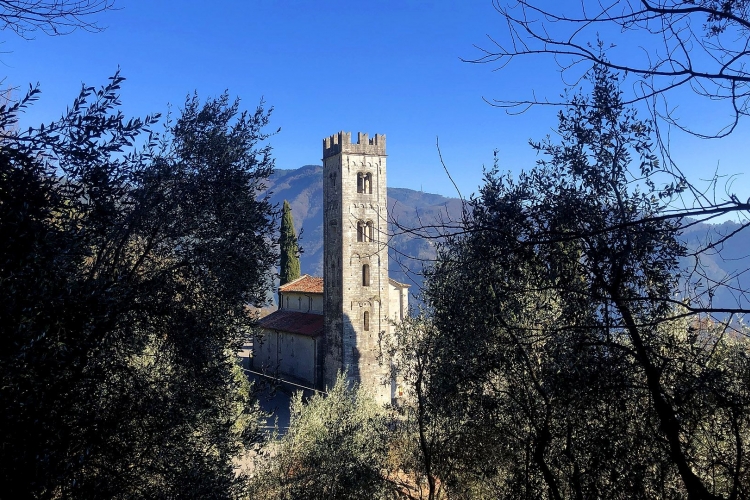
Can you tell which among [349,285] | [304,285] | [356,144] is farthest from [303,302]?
[356,144]

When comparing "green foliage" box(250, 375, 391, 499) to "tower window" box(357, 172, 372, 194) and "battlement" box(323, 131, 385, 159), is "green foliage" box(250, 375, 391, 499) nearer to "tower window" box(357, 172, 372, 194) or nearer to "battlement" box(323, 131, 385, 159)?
"tower window" box(357, 172, 372, 194)

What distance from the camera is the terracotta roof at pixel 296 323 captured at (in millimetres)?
36125

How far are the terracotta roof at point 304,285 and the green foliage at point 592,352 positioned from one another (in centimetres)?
3241

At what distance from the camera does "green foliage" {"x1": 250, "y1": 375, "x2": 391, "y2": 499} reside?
10188 mm

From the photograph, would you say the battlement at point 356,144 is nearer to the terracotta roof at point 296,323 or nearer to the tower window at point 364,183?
the tower window at point 364,183

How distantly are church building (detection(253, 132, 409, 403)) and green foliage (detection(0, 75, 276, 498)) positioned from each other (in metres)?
24.7

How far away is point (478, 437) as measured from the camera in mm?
7750

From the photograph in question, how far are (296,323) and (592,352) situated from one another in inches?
1358

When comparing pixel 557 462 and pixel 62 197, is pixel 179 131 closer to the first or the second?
pixel 62 197

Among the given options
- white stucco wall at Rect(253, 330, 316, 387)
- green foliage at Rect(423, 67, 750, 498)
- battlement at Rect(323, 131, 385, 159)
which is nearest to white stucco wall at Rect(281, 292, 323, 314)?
white stucco wall at Rect(253, 330, 316, 387)

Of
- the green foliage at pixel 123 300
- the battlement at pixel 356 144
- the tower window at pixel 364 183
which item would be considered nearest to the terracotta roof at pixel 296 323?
the tower window at pixel 364 183

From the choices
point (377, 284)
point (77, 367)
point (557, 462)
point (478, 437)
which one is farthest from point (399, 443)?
point (377, 284)

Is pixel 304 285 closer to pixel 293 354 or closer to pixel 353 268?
pixel 293 354

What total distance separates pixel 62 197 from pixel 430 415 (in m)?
6.69
